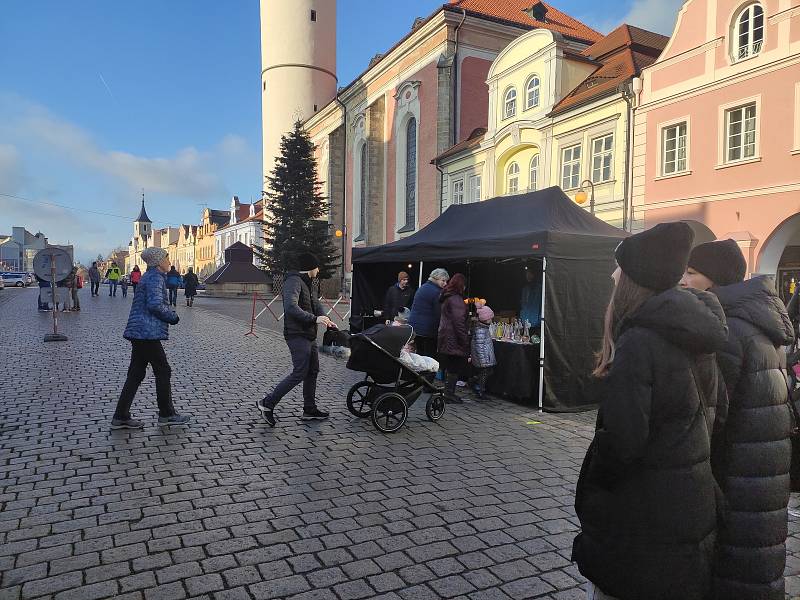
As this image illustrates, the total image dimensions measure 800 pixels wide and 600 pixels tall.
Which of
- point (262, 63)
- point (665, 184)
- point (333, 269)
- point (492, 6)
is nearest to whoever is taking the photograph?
point (665, 184)

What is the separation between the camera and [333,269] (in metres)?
40.2

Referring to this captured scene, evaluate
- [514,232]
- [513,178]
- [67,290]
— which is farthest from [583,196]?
[67,290]

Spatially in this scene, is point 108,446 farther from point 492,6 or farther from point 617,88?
point 492,6

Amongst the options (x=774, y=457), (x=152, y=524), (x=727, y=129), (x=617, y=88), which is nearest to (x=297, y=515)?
(x=152, y=524)

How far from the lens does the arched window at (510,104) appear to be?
83.0 ft

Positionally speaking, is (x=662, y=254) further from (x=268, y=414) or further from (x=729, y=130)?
(x=729, y=130)

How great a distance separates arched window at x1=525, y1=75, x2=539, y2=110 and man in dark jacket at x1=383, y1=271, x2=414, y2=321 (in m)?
15.3

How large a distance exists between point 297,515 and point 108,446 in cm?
254

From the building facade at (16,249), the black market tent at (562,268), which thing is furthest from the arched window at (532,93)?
the building facade at (16,249)

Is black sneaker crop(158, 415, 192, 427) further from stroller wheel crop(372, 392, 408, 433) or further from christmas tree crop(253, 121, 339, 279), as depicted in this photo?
christmas tree crop(253, 121, 339, 279)

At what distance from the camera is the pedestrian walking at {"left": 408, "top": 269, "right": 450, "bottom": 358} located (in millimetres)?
8492

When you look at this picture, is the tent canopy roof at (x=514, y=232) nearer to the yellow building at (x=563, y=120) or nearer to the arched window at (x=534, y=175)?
the yellow building at (x=563, y=120)

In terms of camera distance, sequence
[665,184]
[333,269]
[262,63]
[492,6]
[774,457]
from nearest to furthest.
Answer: [774,457], [665,184], [492,6], [333,269], [262,63]

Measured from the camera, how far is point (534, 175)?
24.5 metres
